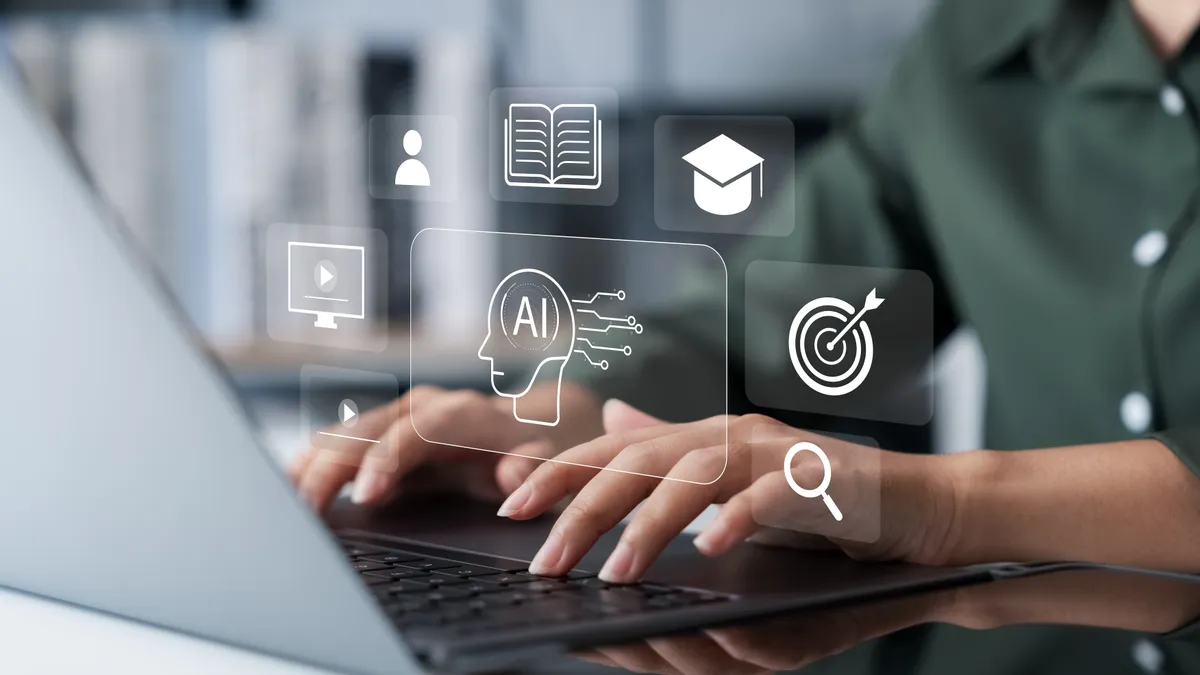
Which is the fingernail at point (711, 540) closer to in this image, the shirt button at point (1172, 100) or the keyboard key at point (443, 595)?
the keyboard key at point (443, 595)

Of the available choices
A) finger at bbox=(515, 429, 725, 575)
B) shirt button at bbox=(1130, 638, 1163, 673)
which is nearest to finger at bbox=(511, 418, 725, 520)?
finger at bbox=(515, 429, 725, 575)

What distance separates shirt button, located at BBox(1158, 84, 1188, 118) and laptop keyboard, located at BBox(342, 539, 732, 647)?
27 cm

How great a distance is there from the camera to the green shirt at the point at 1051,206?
16.2 inches

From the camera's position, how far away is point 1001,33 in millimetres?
465

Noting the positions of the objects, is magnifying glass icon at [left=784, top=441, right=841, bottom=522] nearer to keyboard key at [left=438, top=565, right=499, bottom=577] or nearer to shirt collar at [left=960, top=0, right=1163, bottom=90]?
keyboard key at [left=438, top=565, right=499, bottom=577]

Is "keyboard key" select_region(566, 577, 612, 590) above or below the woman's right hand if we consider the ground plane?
below

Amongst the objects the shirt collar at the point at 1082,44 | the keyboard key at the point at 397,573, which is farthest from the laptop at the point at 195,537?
the shirt collar at the point at 1082,44

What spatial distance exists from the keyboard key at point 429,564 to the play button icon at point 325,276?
0.33 feet

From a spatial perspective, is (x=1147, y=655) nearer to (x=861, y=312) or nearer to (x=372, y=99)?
(x=861, y=312)

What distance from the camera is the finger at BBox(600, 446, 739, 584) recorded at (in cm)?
29

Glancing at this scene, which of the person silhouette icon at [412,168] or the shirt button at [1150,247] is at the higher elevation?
the person silhouette icon at [412,168]

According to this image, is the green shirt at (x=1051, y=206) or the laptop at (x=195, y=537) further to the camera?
the green shirt at (x=1051, y=206)

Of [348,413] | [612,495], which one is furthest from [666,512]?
[348,413]

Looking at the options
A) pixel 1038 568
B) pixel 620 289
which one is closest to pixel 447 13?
pixel 620 289
